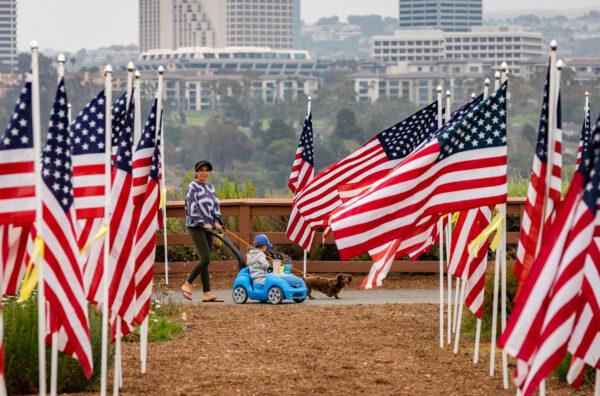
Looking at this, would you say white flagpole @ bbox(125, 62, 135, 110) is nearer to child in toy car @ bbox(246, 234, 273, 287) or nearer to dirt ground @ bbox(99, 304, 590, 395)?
dirt ground @ bbox(99, 304, 590, 395)

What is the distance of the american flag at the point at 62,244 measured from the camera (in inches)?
402

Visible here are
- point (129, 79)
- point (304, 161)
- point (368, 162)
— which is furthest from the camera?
point (304, 161)

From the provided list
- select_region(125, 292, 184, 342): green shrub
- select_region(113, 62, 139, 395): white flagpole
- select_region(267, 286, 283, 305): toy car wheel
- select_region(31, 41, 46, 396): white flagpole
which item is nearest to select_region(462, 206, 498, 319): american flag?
select_region(113, 62, 139, 395): white flagpole

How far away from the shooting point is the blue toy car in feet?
59.6

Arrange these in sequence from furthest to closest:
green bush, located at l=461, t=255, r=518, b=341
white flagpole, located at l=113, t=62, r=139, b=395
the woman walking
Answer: the woman walking → green bush, located at l=461, t=255, r=518, b=341 → white flagpole, located at l=113, t=62, r=139, b=395

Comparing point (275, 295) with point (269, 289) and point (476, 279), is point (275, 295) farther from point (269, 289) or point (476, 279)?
point (476, 279)

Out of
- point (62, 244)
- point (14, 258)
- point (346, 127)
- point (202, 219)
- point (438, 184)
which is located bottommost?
point (346, 127)

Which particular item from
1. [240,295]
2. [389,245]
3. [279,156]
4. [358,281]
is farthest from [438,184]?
[279,156]

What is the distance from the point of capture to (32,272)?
10.5 meters

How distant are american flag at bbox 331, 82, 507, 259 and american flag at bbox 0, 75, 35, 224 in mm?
2201

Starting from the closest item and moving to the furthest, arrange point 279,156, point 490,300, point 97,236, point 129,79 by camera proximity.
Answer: point 97,236 → point 129,79 → point 490,300 → point 279,156

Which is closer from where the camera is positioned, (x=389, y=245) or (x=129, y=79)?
(x=129, y=79)

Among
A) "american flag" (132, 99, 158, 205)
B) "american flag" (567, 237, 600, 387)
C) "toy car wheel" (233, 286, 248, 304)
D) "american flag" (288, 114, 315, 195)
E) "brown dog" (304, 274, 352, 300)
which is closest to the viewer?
"american flag" (567, 237, 600, 387)

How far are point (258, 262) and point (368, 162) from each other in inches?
93.3
